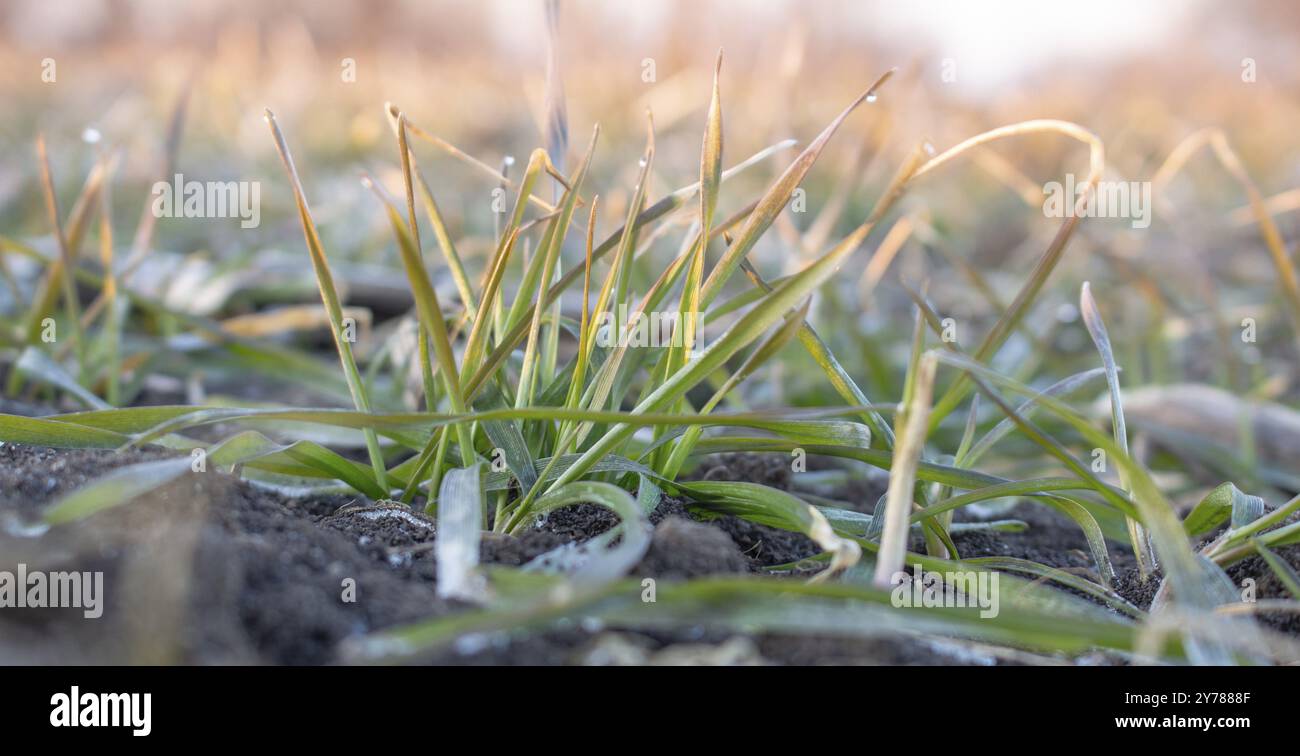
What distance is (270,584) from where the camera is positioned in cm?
81

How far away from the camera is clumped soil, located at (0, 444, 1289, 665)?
694 mm

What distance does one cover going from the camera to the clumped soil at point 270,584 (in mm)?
694

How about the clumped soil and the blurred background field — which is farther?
the blurred background field

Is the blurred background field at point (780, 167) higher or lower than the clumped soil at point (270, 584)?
higher

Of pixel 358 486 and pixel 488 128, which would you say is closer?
pixel 358 486

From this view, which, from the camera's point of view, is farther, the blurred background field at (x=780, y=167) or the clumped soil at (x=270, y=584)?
the blurred background field at (x=780, y=167)

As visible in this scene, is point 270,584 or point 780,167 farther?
point 780,167
